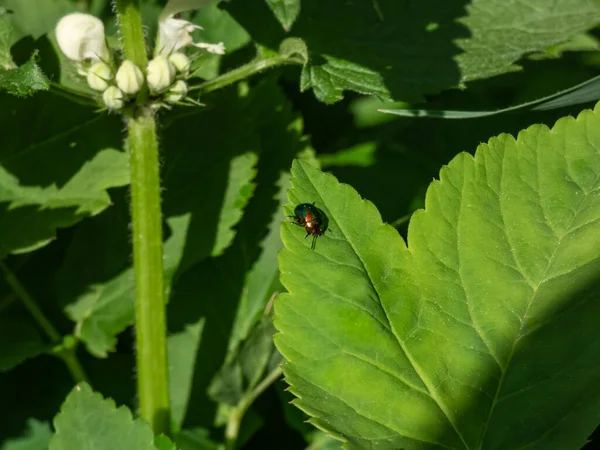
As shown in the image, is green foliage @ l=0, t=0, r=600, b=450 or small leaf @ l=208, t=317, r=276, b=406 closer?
green foliage @ l=0, t=0, r=600, b=450

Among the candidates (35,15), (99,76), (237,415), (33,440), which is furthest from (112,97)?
(33,440)

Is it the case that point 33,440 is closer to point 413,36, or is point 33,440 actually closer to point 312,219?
point 312,219

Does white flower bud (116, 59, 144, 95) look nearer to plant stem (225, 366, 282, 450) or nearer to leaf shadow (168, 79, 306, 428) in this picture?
leaf shadow (168, 79, 306, 428)

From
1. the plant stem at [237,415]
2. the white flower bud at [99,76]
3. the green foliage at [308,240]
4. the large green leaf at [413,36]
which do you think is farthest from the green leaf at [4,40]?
the plant stem at [237,415]

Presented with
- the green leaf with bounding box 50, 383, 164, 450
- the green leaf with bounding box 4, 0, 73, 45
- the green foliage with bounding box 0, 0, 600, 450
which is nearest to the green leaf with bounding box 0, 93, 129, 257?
the green foliage with bounding box 0, 0, 600, 450

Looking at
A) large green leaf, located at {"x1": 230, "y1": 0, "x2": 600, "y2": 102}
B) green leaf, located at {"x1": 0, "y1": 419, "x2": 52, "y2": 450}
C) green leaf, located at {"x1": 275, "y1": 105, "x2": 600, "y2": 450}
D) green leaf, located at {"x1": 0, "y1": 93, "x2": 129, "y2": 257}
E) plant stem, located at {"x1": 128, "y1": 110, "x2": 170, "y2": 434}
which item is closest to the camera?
green leaf, located at {"x1": 275, "y1": 105, "x2": 600, "y2": 450}
